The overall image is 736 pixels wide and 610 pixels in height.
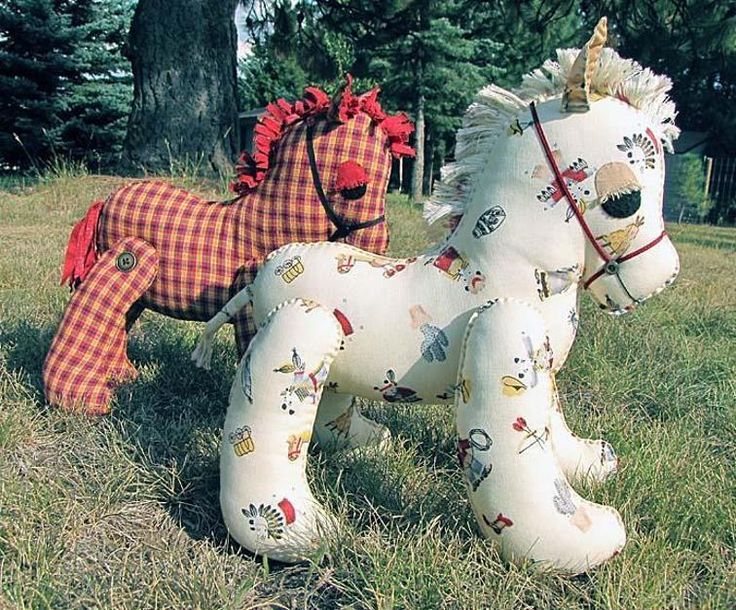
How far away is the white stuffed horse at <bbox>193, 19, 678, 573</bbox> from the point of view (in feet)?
4.23

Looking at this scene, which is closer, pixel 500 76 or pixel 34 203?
pixel 34 203

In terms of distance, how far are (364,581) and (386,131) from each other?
1100 millimetres

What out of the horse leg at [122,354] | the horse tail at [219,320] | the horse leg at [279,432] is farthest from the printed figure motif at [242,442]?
the horse leg at [122,354]

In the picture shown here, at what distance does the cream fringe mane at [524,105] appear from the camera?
137 cm

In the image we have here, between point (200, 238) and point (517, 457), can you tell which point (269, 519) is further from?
point (200, 238)

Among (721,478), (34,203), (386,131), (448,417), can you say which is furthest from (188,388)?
(34,203)

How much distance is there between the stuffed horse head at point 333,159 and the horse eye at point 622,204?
67cm

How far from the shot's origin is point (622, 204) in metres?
1.34

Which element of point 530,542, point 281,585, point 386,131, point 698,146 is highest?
point 386,131


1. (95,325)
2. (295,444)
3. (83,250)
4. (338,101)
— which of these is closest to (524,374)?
(295,444)

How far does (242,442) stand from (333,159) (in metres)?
0.77

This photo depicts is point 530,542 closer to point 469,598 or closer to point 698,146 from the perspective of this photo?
point 469,598

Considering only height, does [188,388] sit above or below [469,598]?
below

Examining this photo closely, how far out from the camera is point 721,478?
Result: 5.51ft
